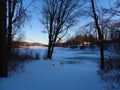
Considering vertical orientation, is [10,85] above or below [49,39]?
below

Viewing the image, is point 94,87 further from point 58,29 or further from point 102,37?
point 58,29

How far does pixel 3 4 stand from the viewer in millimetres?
8086

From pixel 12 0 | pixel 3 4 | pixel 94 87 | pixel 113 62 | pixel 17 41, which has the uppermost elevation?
pixel 12 0

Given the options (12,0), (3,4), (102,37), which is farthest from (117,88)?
(12,0)

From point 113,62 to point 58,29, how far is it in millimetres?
15052

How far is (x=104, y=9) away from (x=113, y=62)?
2.88 m

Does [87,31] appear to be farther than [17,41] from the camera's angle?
No

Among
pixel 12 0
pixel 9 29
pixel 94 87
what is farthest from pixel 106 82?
pixel 12 0

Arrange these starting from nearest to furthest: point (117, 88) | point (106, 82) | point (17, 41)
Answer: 1. point (117, 88)
2. point (106, 82)
3. point (17, 41)

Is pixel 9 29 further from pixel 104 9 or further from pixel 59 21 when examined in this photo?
pixel 59 21

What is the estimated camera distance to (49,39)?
23016 mm

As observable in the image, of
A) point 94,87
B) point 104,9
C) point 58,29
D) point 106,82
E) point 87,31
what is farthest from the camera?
point 58,29

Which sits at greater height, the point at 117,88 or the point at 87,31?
the point at 87,31

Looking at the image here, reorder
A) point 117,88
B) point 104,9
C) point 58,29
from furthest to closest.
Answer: point 58,29
point 104,9
point 117,88
